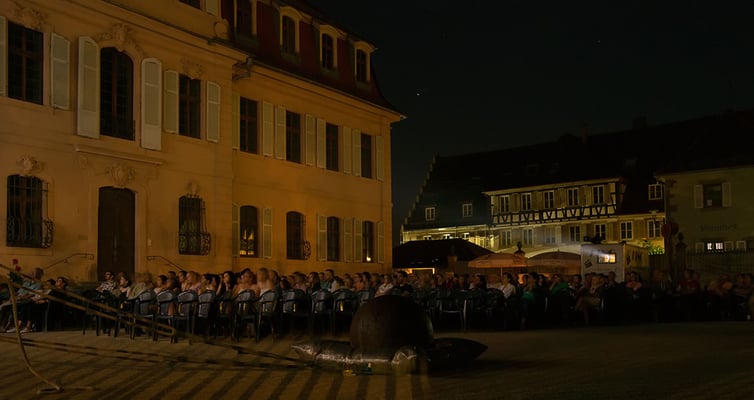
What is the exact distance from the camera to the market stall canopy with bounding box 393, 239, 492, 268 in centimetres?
3728

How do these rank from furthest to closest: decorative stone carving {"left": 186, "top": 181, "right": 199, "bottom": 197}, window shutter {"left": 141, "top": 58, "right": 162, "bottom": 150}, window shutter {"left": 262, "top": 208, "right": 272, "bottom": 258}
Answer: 1. window shutter {"left": 262, "top": 208, "right": 272, "bottom": 258}
2. decorative stone carving {"left": 186, "top": 181, "right": 199, "bottom": 197}
3. window shutter {"left": 141, "top": 58, "right": 162, "bottom": 150}

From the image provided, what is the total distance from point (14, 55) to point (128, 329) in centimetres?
688

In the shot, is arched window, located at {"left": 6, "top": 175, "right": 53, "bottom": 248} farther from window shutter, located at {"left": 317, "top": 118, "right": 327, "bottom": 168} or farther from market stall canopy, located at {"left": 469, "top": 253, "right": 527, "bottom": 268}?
market stall canopy, located at {"left": 469, "top": 253, "right": 527, "bottom": 268}

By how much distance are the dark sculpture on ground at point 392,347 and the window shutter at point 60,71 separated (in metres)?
11.6

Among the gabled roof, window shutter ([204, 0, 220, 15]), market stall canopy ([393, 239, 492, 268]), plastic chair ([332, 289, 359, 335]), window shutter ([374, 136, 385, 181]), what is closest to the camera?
plastic chair ([332, 289, 359, 335])

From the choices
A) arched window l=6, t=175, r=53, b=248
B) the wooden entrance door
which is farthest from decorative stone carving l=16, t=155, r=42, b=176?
the wooden entrance door

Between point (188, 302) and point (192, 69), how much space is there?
997cm

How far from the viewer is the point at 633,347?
1310cm

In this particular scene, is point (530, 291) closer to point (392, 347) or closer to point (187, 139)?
point (392, 347)

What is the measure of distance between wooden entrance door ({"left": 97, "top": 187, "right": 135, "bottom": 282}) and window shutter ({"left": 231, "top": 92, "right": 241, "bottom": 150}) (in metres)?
4.43

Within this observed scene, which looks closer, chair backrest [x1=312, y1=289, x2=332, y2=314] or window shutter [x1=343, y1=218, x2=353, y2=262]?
chair backrest [x1=312, y1=289, x2=332, y2=314]

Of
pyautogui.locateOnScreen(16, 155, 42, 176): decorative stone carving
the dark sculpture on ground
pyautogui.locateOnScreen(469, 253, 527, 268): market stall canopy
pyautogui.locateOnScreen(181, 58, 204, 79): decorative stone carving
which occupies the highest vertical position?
pyautogui.locateOnScreen(181, 58, 204, 79): decorative stone carving

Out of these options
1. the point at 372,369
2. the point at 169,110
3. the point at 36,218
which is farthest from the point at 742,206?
the point at 372,369

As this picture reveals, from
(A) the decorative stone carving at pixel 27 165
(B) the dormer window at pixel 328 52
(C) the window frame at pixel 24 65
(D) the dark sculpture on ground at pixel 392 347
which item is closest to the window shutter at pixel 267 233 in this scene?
(B) the dormer window at pixel 328 52
